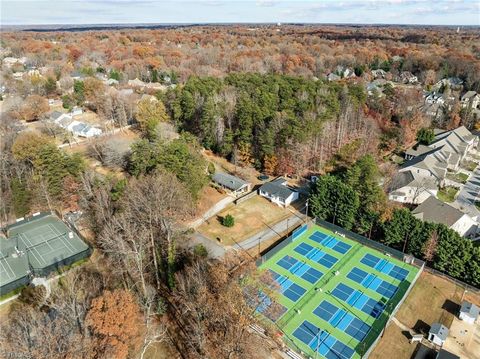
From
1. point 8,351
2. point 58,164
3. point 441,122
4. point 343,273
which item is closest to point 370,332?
point 343,273

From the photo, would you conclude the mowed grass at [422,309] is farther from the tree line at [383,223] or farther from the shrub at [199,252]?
the shrub at [199,252]

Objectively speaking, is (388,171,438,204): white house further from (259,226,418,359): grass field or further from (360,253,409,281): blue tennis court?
(360,253,409,281): blue tennis court

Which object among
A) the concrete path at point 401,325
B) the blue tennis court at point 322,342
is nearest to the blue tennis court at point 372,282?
the concrete path at point 401,325

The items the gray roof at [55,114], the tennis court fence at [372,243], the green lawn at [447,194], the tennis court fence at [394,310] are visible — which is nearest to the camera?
the tennis court fence at [394,310]

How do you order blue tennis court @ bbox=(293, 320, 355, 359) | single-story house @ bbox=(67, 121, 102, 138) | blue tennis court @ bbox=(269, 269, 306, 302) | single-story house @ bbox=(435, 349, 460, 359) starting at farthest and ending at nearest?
single-story house @ bbox=(67, 121, 102, 138)
blue tennis court @ bbox=(269, 269, 306, 302)
blue tennis court @ bbox=(293, 320, 355, 359)
single-story house @ bbox=(435, 349, 460, 359)

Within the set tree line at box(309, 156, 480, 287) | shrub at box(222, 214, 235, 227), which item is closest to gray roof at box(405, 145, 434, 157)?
tree line at box(309, 156, 480, 287)

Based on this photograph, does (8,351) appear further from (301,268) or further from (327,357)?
(301,268)
